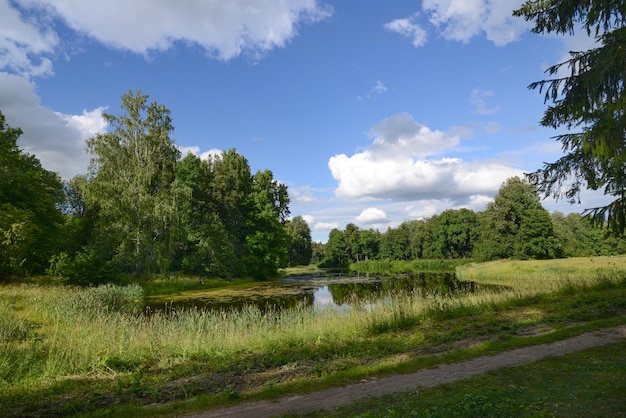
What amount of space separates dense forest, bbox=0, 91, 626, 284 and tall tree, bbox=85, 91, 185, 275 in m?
0.08

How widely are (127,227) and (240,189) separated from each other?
19923 millimetres

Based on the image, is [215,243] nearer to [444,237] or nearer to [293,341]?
[293,341]

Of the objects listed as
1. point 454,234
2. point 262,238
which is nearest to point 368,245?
point 454,234

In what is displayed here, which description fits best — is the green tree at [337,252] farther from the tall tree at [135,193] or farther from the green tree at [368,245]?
the tall tree at [135,193]

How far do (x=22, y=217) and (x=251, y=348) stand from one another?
71.2 ft

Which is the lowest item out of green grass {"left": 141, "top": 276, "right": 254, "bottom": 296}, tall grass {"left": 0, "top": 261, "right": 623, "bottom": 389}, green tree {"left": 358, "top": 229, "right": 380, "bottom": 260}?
tall grass {"left": 0, "top": 261, "right": 623, "bottom": 389}

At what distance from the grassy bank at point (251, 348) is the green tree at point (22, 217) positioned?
10831 millimetres

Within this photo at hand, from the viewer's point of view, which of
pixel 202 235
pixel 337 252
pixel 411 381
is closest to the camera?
pixel 411 381

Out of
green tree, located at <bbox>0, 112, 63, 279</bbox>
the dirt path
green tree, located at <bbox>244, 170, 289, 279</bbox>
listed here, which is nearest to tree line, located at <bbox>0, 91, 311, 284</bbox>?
green tree, located at <bbox>0, 112, 63, 279</bbox>

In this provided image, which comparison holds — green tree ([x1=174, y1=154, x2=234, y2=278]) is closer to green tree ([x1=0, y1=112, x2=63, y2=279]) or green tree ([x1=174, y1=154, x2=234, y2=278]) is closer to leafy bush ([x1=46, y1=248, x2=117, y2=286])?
leafy bush ([x1=46, y1=248, x2=117, y2=286])

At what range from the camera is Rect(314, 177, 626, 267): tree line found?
48.9 metres

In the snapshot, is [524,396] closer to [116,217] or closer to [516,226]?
[116,217]

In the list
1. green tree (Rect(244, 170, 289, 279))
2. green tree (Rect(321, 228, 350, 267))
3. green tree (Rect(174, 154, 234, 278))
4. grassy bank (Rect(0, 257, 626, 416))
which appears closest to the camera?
grassy bank (Rect(0, 257, 626, 416))

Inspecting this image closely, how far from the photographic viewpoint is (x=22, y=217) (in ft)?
73.2
